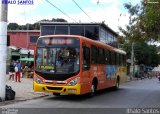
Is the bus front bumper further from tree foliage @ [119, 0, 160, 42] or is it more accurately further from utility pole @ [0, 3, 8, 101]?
tree foliage @ [119, 0, 160, 42]

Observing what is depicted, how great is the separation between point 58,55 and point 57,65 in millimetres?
510

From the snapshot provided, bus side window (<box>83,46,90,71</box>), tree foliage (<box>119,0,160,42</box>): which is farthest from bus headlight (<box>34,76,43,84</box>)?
tree foliage (<box>119,0,160,42</box>)

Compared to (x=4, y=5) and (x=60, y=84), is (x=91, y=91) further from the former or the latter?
(x=4, y=5)

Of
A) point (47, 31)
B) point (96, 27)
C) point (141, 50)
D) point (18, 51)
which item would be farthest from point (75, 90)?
point (141, 50)

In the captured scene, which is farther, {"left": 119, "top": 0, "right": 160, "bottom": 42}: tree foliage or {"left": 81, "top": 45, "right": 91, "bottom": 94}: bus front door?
{"left": 119, "top": 0, "right": 160, "bottom": 42}: tree foliage

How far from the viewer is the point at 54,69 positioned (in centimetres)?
1898

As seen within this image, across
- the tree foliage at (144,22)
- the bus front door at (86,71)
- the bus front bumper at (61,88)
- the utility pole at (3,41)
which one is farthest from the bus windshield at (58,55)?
the tree foliage at (144,22)

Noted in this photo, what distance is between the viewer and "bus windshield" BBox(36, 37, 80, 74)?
62.2 feet

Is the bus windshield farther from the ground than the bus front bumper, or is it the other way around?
the bus windshield

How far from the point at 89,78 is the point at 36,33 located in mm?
42817

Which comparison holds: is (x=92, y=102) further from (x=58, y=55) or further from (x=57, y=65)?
(x=58, y=55)

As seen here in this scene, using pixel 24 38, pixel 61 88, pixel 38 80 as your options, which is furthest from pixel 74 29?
pixel 24 38

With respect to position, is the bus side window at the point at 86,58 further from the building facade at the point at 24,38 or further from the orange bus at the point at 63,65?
the building facade at the point at 24,38

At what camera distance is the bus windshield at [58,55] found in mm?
18969
